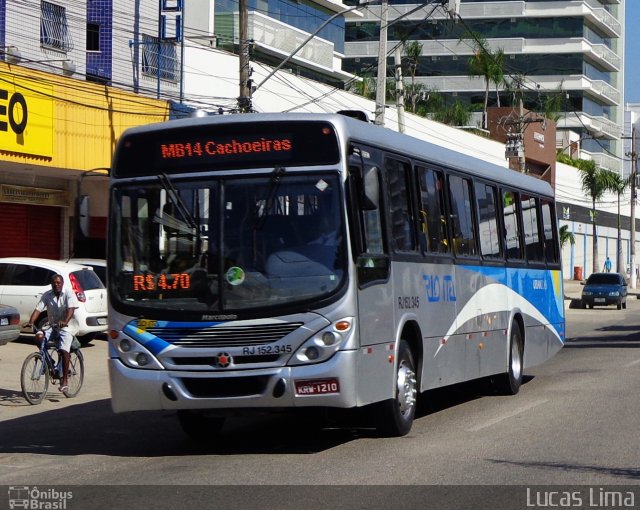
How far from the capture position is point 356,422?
1337 centimetres

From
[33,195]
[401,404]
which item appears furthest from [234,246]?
[33,195]

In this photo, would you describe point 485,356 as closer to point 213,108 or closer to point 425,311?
point 425,311

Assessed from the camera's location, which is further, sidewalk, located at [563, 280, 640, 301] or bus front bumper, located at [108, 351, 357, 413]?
sidewalk, located at [563, 280, 640, 301]

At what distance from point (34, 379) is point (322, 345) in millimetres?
6863

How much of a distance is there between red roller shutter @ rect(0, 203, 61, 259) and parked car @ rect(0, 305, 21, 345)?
10775 mm

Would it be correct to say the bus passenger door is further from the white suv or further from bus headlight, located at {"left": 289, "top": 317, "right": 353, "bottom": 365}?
the white suv

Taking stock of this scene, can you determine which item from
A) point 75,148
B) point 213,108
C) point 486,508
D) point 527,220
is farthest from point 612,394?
point 213,108

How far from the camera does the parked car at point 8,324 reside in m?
18.3

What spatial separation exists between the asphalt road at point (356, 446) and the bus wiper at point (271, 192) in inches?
83.0

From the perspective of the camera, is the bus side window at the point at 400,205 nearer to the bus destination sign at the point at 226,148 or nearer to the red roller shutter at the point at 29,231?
the bus destination sign at the point at 226,148

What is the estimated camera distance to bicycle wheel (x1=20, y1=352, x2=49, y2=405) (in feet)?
53.3

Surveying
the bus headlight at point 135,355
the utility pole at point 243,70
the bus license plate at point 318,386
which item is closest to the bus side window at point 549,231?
the bus license plate at point 318,386

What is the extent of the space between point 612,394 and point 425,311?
14.1ft

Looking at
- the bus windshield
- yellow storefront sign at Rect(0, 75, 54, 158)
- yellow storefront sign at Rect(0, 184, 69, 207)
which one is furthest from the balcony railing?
the bus windshield
